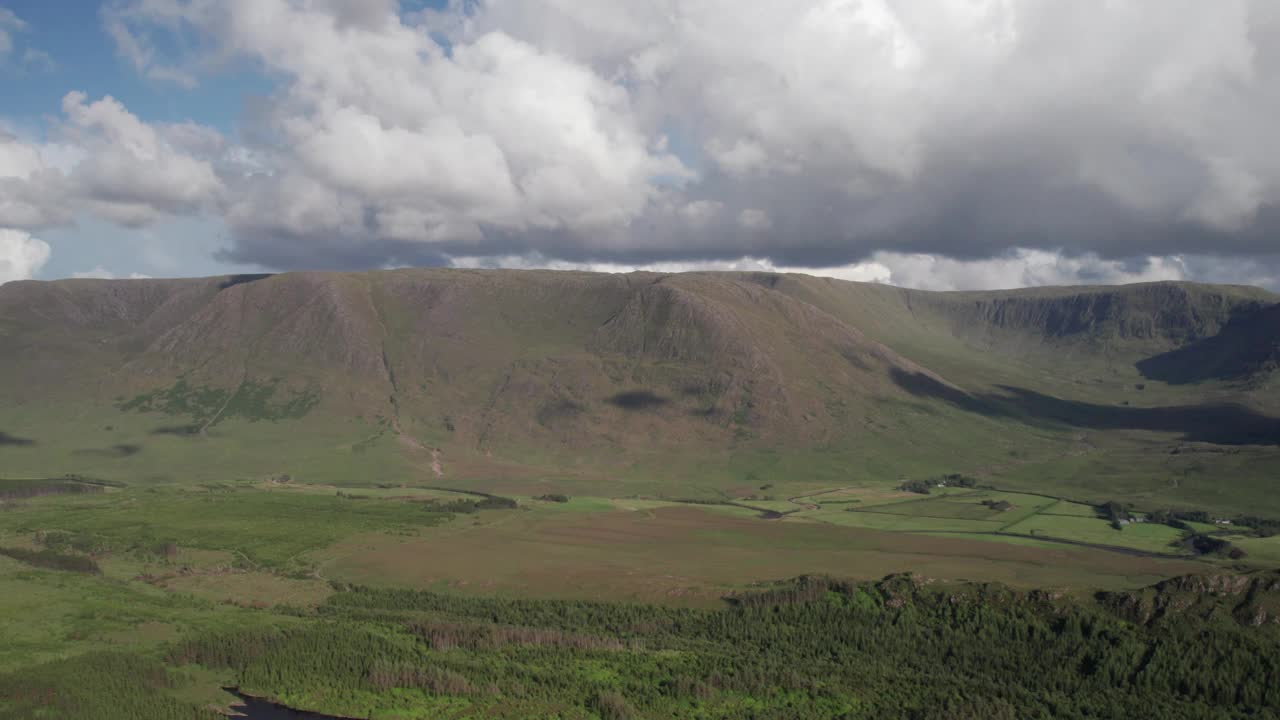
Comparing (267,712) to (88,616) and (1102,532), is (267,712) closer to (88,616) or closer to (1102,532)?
(88,616)

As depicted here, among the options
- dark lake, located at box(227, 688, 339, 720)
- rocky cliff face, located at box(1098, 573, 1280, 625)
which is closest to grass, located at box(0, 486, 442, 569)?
dark lake, located at box(227, 688, 339, 720)

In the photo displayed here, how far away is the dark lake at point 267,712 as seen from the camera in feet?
239

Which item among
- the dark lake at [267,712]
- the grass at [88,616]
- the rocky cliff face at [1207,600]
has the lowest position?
the dark lake at [267,712]

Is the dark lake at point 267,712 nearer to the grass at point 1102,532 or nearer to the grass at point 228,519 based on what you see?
the grass at point 228,519

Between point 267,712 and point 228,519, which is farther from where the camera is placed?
point 228,519

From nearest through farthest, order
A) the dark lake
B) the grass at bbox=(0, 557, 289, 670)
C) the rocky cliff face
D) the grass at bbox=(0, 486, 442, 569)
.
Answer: the dark lake < the rocky cliff face < the grass at bbox=(0, 557, 289, 670) < the grass at bbox=(0, 486, 442, 569)

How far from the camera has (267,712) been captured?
7400cm

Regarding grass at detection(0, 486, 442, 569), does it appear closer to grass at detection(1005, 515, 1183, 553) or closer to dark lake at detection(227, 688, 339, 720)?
dark lake at detection(227, 688, 339, 720)

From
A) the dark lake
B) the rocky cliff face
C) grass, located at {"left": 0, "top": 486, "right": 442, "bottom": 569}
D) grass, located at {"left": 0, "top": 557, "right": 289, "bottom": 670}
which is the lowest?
grass, located at {"left": 0, "top": 486, "right": 442, "bottom": 569}

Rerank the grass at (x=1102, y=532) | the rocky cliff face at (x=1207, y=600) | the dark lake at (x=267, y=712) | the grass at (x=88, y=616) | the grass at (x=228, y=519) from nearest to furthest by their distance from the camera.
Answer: the dark lake at (x=267, y=712) → the rocky cliff face at (x=1207, y=600) → the grass at (x=88, y=616) → the grass at (x=228, y=519) → the grass at (x=1102, y=532)

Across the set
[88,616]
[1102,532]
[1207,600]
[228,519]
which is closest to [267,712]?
[88,616]

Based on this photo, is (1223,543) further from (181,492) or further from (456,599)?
(181,492)

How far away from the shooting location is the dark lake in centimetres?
7294

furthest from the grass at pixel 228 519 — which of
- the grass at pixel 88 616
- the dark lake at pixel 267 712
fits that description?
the dark lake at pixel 267 712
